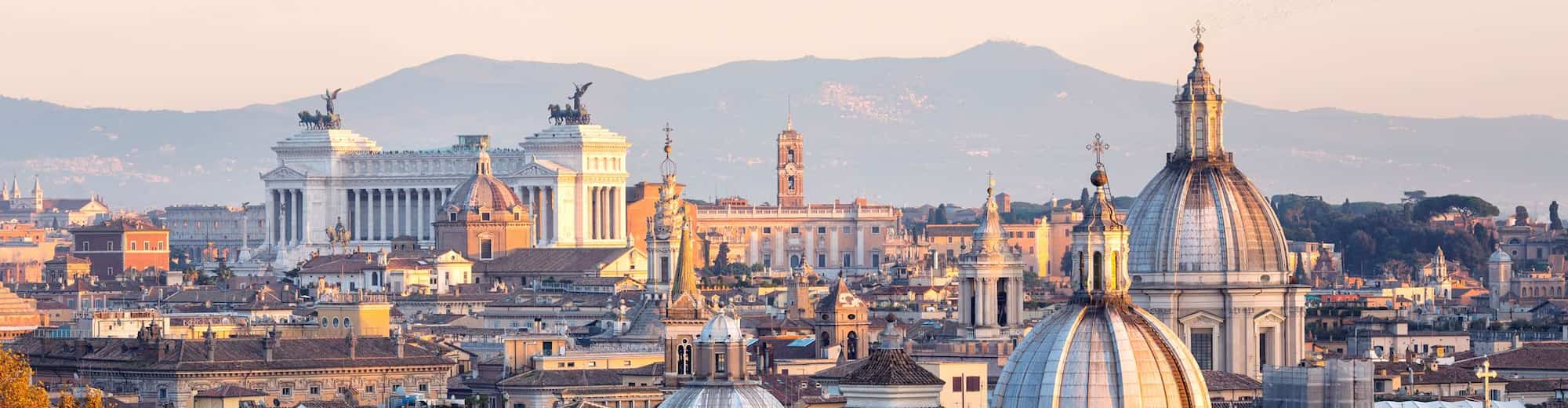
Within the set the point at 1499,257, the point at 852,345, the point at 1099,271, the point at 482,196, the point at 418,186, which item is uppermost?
the point at 418,186

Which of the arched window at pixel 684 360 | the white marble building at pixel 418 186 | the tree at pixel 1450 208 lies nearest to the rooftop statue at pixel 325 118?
the white marble building at pixel 418 186

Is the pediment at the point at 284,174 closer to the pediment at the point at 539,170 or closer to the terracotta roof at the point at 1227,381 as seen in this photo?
the pediment at the point at 539,170

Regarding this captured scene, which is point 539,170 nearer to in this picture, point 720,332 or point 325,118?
point 325,118

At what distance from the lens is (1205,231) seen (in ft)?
205

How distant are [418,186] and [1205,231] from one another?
402 feet

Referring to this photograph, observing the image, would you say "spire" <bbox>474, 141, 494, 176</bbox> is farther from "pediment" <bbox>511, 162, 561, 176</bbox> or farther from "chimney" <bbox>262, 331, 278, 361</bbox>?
"chimney" <bbox>262, 331, 278, 361</bbox>

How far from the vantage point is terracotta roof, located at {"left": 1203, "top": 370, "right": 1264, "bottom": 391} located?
198ft

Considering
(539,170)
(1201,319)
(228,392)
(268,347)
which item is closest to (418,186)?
(539,170)

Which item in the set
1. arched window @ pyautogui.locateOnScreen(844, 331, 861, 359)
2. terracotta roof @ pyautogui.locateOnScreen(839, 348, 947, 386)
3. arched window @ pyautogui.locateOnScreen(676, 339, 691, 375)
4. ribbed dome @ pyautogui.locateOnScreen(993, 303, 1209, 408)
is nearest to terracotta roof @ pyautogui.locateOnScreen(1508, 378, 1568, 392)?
arched window @ pyautogui.locateOnScreen(844, 331, 861, 359)

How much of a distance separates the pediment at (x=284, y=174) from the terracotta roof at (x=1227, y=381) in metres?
126

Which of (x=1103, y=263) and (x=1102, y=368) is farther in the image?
(x=1103, y=263)

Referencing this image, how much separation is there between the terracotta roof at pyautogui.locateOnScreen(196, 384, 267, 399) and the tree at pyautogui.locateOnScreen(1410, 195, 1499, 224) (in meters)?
112

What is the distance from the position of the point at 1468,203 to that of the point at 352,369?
382 ft

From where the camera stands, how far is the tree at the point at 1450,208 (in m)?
184
